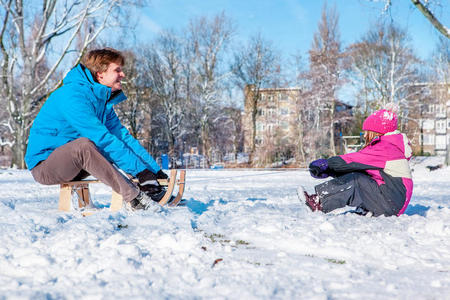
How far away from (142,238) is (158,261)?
14.4 inches

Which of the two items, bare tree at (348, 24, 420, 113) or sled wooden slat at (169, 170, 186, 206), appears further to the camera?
bare tree at (348, 24, 420, 113)

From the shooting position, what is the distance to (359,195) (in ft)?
9.35

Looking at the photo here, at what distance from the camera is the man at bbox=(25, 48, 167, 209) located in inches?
103

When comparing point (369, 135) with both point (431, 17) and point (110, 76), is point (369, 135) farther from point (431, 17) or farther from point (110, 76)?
point (431, 17)

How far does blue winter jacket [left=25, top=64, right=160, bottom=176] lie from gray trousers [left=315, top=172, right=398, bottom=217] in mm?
1455

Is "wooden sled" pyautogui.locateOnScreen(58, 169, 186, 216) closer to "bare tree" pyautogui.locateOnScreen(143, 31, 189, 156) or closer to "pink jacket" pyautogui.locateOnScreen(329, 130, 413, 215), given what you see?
"pink jacket" pyautogui.locateOnScreen(329, 130, 413, 215)

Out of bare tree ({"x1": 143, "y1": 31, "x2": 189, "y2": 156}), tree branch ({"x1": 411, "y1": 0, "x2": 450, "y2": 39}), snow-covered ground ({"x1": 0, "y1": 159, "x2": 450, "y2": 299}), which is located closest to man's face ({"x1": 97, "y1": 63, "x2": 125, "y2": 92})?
snow-covered ground ({"x1": 0, "y1": 159, "x2": 450, "y2": 299})

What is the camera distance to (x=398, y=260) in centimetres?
180

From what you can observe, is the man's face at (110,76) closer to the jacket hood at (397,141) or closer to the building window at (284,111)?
the jacket hood at (397,141)

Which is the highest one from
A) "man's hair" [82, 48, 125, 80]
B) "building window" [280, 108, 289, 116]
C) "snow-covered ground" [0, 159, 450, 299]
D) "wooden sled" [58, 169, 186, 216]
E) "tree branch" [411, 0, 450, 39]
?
"tree branch" [411, 0, 450, 39]

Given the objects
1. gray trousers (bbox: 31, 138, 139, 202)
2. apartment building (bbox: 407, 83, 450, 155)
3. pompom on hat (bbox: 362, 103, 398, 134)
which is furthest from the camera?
apartment building (bbox: 407, 83, 450, 155)

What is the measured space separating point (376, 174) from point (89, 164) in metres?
2.09

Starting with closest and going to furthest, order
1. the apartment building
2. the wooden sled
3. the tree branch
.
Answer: the wooden sled → the tree branch → the apartment building

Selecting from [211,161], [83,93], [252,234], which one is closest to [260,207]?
[252,234]
